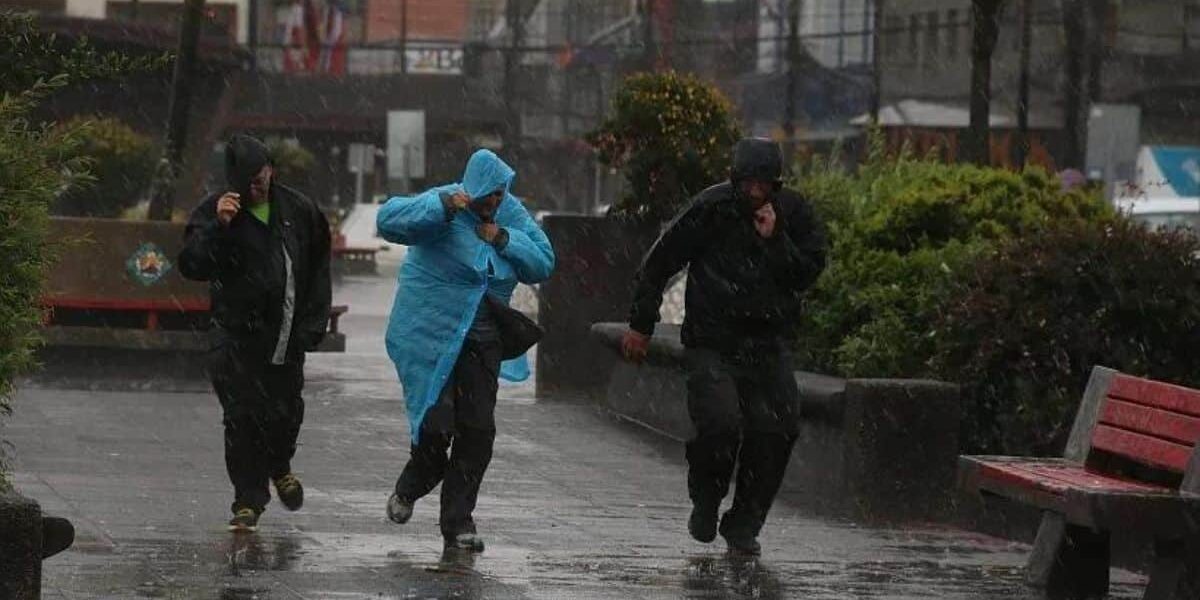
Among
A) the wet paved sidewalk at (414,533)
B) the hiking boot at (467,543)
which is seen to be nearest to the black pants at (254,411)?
the wet paved sidewalk at (414,533)

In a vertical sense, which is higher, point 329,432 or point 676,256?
point 676,256

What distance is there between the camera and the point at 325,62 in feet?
258

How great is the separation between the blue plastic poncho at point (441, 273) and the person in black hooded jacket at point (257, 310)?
0.45m

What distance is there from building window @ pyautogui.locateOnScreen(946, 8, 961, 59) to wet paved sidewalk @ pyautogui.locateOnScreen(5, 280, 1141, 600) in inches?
1735

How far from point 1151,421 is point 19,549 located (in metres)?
4.02

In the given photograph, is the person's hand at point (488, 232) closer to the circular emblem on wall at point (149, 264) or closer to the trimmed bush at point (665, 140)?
the trimmed bush at point (665, 140)

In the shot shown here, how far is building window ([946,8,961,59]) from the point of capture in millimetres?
59188

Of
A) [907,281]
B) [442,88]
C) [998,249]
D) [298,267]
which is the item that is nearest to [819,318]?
[907,281]

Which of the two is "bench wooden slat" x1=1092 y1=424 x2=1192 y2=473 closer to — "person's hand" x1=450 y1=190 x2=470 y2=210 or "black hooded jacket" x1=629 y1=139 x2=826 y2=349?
"black hooded jacket" x1=629 y1=139 x2=826 y2=349

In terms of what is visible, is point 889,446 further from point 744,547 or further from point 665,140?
point 665,140

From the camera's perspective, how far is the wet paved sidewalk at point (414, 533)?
905 centimetres

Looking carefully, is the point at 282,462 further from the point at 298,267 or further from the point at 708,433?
the point at 708,433

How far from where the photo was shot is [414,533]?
420 inches

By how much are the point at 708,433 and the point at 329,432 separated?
524 centimetres
